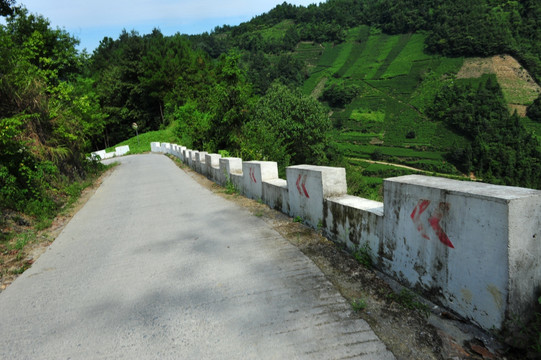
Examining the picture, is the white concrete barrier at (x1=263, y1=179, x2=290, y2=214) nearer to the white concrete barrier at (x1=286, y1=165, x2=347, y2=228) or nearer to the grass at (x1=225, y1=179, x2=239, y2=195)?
the white concrete barrier at (x1=286, y1=165, x2=347, y2=228)

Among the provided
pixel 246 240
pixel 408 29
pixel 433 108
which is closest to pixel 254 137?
pixel 246 240

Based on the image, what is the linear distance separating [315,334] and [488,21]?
14599 centimetres

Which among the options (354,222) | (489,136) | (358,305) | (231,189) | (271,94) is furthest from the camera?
(489,136)

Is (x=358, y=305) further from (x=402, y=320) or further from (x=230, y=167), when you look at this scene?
(x=230, y=167)

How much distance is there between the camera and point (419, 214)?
2.81m

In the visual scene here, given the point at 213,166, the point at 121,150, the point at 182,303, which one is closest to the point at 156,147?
the point at 121,150

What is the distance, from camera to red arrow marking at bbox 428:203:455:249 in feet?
8.38

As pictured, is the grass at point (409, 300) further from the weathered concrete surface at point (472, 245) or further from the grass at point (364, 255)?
the grass at point (364, 255)

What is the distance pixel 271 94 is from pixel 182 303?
139ft

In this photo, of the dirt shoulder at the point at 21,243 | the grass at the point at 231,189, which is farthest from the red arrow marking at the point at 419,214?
the grass at the point at 231,189

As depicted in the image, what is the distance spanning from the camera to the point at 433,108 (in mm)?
89562

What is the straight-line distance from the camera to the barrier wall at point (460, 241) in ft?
7.05

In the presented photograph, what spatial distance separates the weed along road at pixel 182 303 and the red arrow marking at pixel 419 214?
95 cm

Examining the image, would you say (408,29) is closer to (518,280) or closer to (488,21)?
(488,21)
